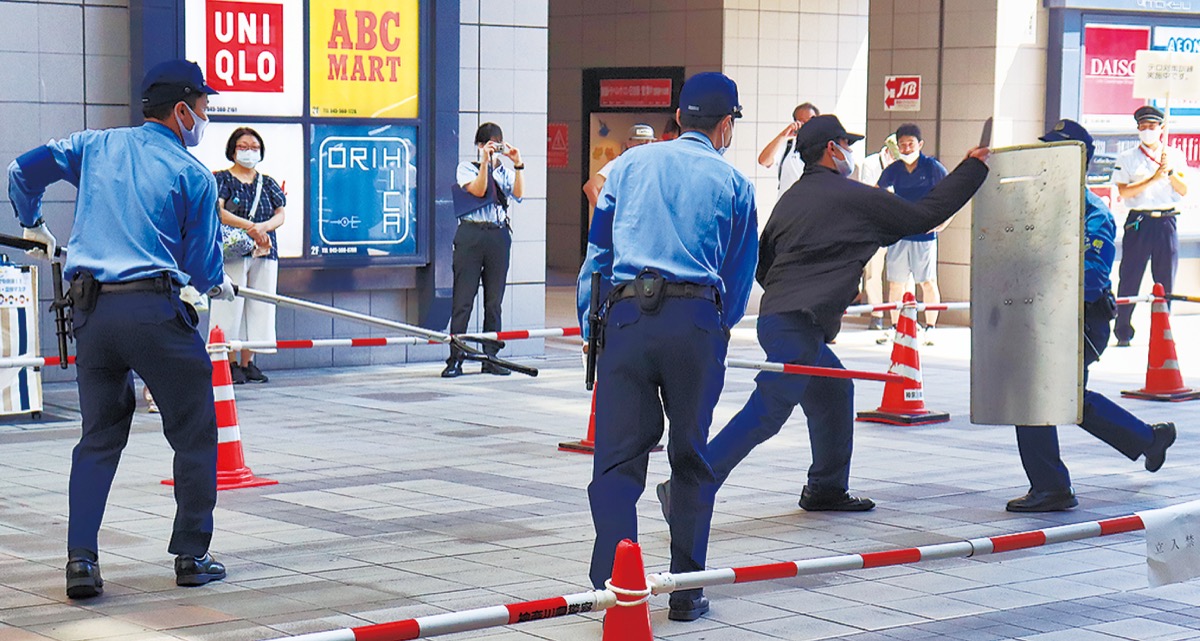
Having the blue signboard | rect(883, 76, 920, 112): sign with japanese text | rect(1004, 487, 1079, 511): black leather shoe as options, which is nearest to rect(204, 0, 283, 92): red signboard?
the blue signboard

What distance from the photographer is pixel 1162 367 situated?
13211mm

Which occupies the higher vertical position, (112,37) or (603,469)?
(112,37)

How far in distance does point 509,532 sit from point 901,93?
12.4m

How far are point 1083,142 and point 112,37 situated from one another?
7.46 m

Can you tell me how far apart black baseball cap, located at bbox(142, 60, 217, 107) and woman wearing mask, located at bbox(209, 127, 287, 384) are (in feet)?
19.0

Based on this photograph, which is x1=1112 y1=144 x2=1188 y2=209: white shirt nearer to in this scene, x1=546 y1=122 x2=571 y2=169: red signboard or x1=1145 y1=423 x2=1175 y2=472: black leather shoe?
x1=1145 y1=423 x2=1175 y2=472: black leather shoe

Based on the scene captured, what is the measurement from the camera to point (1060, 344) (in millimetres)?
8531

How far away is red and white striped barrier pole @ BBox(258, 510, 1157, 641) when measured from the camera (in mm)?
4324

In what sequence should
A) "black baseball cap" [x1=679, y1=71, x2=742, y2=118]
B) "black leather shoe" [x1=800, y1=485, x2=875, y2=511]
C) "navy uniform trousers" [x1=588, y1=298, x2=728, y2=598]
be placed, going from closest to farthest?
"navy uniform trousers" [x1=588, y1=298, x2=728, y2=598] < "black baseball cap" [x1=679, y1=71, x2=742, y2=118] < "black leather shoe" [x1=800, y1=485, x2=875, y2=511]

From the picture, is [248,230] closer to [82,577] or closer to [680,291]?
[82,577]

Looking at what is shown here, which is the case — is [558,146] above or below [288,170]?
above

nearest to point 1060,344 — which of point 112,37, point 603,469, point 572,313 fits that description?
point 603,469

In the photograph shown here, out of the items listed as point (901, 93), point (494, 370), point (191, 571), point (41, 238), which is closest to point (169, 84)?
point (41, 238)

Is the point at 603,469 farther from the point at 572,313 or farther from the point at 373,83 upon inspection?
the point at 572,313
